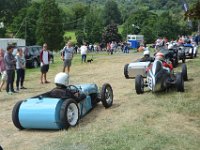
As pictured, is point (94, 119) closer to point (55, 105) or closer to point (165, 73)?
point (55, 105)

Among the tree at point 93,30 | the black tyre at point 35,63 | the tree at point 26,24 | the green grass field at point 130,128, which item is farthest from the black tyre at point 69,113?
the tree at point 93,30

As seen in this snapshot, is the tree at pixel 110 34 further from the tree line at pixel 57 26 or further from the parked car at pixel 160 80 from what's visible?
the parked car at pixel 160 80

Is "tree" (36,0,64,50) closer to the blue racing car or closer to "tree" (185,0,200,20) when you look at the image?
"tree" (185,0,200,20)

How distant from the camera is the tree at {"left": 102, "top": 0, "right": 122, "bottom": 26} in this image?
14220cm

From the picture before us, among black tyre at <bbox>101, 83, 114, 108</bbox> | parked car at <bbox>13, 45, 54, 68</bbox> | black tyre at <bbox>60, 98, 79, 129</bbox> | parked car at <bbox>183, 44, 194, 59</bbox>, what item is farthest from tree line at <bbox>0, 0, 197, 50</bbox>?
black tyre at <bbox>60, 98, 79, 129</bbox>

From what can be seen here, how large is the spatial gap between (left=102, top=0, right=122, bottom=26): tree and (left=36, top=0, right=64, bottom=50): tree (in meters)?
66.2

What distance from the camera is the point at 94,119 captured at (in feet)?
35.5

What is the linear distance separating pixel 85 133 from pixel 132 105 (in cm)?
305

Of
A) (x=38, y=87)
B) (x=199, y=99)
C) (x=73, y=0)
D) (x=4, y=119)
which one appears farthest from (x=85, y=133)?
(x=73, y=0)

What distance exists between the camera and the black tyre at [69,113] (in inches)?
379

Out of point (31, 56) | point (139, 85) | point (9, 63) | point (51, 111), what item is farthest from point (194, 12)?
point (31, 56)

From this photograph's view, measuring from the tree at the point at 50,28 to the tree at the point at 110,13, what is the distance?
217 feet

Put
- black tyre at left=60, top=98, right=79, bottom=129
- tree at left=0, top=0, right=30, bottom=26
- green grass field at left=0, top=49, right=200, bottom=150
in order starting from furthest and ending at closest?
tree at left=0, top=0, right=30, bottom=26 < black tyre at left=60, top=98, right=79, bottom=129 < green grass field at left=0, top=49, right=200, bottom=150

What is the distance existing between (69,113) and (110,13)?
136901mm
